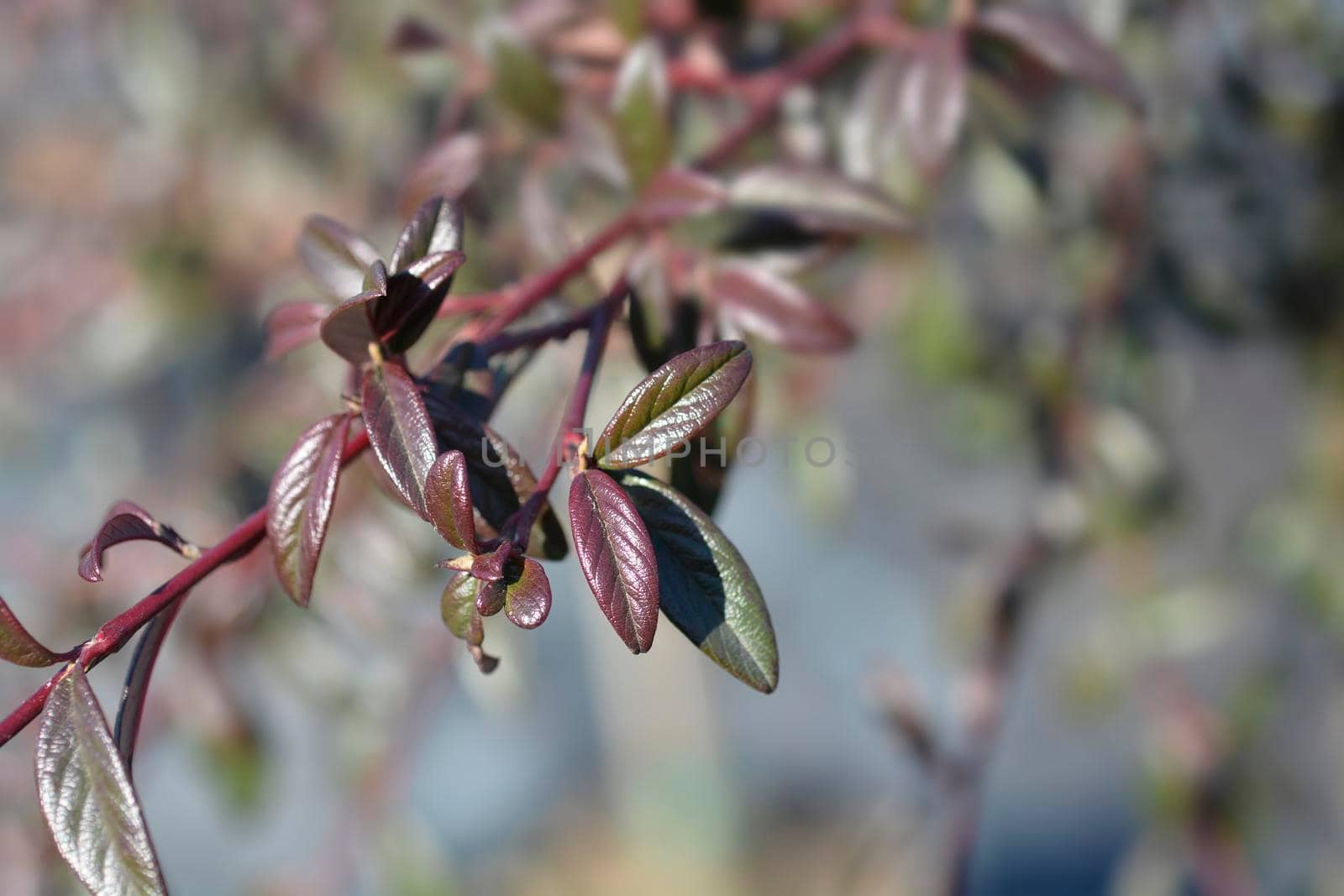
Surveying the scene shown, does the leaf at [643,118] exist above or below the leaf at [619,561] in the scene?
above

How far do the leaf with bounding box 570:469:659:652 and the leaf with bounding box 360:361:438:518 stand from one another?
5 centimetres

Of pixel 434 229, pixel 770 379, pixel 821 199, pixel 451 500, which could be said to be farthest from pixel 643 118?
pixel 770 379

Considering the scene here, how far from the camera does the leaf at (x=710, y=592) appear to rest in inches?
14.7

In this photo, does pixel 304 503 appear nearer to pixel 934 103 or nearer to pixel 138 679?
pixel 138 679

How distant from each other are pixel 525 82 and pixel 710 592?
0.41m

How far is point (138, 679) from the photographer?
38 cm

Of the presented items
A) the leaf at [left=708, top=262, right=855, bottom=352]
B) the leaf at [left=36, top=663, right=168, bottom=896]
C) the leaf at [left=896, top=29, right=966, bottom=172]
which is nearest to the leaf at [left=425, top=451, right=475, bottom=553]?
the leaf at [left=36, top=663, right=168, bottom=896]

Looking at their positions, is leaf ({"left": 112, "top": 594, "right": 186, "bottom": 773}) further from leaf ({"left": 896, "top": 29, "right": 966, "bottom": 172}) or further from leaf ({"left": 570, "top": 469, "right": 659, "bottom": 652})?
leaf ({"left": 896, "top": 29, "right": 966, "bottom": 172})

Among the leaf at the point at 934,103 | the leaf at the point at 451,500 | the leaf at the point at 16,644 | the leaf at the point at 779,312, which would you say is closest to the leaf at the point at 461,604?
the leaf at the point at 451,500

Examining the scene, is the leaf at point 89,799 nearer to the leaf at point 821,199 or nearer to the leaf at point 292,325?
the leaf at point 292,325

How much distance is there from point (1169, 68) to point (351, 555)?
802mm

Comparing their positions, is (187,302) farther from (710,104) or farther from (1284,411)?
(1284,411)

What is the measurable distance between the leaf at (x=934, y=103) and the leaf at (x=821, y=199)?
0.08 m

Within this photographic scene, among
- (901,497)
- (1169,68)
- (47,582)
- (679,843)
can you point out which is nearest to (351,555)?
(47,582)
